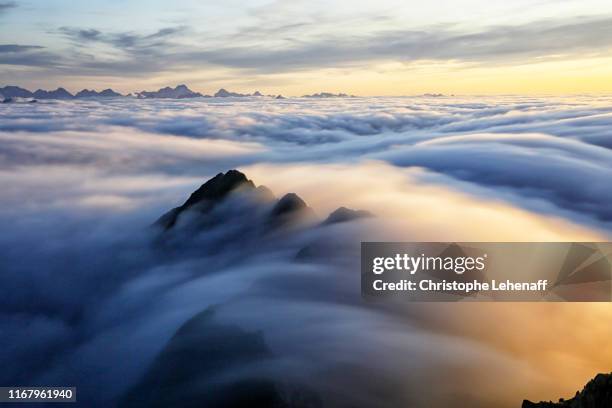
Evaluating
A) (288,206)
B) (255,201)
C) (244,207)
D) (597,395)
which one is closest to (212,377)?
(597,395)

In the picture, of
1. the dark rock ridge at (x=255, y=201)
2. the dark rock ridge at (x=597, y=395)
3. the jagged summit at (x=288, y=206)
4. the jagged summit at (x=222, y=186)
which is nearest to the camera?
the dark rock ridge at (x=597, y=395)

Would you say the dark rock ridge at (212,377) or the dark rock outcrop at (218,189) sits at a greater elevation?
the dark rock outcrop at (218,189)

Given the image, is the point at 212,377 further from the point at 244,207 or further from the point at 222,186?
the point at 222,186

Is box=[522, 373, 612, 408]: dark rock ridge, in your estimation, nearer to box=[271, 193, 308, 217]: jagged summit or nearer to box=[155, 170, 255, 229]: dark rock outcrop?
box=[271, 193, 308, 217]: jagged summit

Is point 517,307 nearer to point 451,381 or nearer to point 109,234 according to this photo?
point 451,381

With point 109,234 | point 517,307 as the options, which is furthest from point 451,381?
point 109,234

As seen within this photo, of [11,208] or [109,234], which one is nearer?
[109,234]

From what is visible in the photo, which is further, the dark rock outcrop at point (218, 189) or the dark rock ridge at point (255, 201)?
the dark rock outcrop at point (218, 189)

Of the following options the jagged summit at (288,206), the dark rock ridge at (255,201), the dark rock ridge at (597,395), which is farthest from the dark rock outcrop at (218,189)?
the dark rock ridge at (597,395)

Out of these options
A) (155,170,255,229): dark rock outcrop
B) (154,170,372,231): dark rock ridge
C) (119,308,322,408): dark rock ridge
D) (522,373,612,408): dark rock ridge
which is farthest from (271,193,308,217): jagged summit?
(522,373,612,408): dark rock ridge

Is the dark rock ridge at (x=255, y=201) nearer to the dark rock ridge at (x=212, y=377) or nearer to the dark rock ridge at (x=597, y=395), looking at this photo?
the dark rock ridge at (x=212, y=377)

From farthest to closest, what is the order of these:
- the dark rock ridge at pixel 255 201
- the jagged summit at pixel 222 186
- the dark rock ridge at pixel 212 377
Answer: the jagged summit at pixel 222 186 → the dark rock ridge at pixel 255 201 → the dark rock ridge at pixel 212 377
